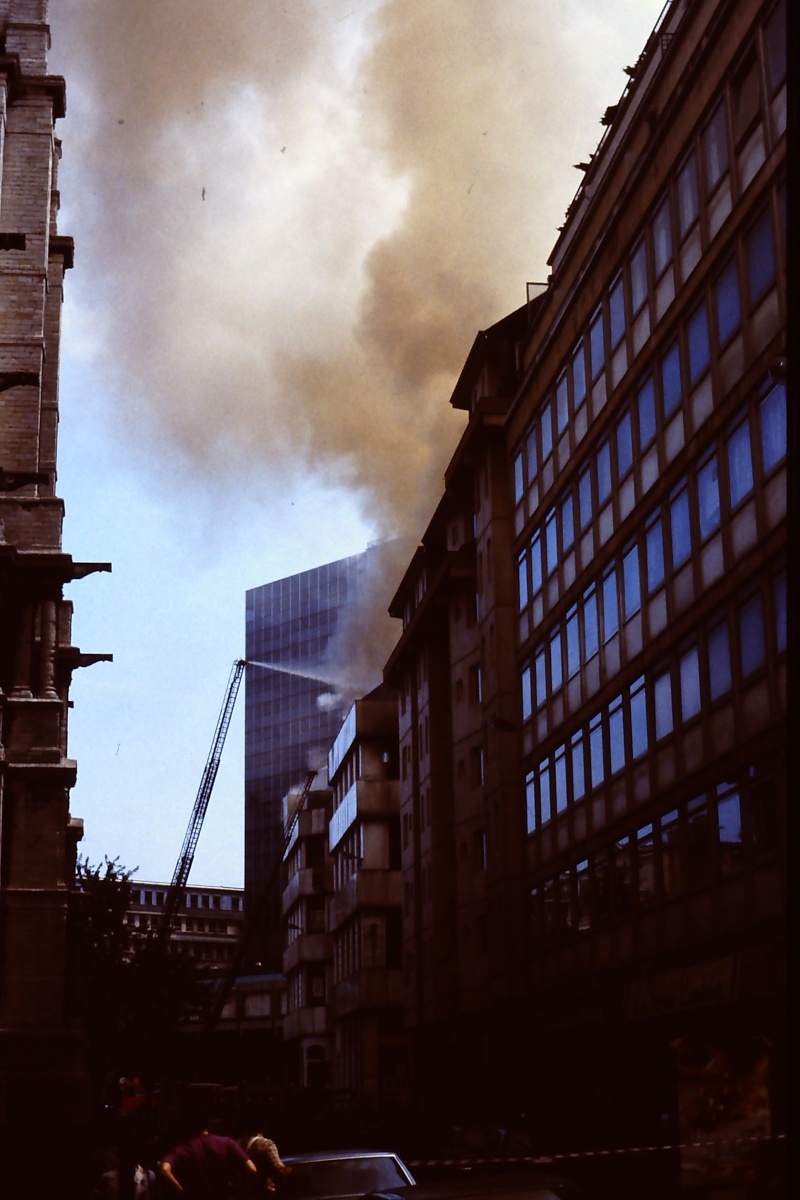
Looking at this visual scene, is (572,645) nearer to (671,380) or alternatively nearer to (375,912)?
(671,380)

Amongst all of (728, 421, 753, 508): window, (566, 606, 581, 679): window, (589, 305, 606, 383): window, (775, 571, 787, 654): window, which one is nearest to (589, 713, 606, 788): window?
(566, 606, 581, 679): window

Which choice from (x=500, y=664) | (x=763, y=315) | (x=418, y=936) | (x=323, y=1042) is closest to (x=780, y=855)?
(x=763, y=315)

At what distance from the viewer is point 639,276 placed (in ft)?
112

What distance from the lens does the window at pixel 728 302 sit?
27.9 metres

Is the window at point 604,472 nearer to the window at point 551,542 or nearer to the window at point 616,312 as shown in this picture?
the window at point 616,312

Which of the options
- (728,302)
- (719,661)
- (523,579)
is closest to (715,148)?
(728,302)

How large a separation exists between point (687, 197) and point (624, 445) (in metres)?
5.99

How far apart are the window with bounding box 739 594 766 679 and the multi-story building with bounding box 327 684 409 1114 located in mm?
61430

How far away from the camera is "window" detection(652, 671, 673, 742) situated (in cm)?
3159

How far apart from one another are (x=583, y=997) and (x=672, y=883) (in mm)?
8481

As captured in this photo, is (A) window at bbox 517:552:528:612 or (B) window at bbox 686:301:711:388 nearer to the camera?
(B) window at bbox 686:301:711:388

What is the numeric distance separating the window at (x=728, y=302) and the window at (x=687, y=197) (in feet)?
6.85

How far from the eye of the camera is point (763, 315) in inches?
1040

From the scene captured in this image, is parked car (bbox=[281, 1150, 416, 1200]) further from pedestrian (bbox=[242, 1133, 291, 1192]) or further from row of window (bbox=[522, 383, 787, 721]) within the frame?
row of window (bbox=[522, 383, 787, 721])
